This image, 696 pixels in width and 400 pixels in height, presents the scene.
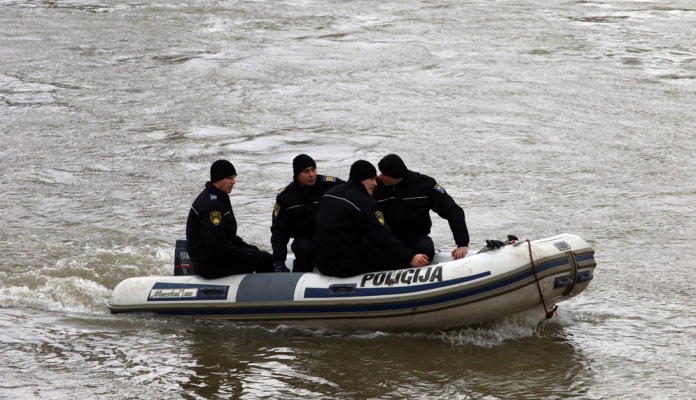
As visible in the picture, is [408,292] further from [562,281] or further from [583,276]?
[583,276]

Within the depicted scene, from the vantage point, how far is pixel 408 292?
7.17 m

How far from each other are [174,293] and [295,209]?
1086 millimetres

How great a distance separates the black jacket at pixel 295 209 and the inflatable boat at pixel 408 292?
369 mm

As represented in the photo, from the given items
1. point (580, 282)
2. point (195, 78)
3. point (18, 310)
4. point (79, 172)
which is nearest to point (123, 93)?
point (195, 78)

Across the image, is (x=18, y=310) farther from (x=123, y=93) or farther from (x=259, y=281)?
(x=123, y=93)

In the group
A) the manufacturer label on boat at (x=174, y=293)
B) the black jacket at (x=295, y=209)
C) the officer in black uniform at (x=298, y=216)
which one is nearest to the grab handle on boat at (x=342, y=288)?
the officer in black uniform at (x=298, y=216)

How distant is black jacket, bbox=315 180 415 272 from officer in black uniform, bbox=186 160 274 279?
630 mm

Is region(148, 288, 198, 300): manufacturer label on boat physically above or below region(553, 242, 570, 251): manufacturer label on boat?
below

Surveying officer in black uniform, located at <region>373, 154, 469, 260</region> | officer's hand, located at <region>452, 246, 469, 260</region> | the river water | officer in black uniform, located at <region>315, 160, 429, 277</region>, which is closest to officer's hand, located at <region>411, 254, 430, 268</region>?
officer in black uniform, located at <region>315, 160, 429, 277</region>

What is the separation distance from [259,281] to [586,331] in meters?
2.39

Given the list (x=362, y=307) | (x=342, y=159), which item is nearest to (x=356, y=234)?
(x=362, y=307)

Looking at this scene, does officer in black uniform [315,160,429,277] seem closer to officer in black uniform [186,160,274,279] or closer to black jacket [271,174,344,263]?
black jacket [271,174,344,263]

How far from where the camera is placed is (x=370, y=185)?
7340 millimetres

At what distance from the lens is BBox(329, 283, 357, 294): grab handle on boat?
23.9 feet
